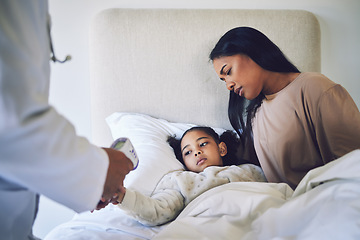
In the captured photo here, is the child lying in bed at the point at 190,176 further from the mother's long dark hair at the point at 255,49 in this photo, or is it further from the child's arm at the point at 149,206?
the mother's long dark hair at the point at 255,49

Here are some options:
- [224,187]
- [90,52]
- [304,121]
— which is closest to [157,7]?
[90,52]

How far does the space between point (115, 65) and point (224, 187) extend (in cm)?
94

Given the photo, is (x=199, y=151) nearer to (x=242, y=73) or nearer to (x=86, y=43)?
(x=242, y=73)

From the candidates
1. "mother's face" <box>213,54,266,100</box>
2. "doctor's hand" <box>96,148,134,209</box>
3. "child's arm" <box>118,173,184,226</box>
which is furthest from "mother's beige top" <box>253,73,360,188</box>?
"doctor's hand" <box>96,148,134,209</box>

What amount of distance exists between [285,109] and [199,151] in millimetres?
419

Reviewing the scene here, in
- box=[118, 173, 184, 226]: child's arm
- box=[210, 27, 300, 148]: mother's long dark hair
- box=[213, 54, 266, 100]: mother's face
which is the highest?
box=[210, 27, 300, 148]: mother's long dark hair

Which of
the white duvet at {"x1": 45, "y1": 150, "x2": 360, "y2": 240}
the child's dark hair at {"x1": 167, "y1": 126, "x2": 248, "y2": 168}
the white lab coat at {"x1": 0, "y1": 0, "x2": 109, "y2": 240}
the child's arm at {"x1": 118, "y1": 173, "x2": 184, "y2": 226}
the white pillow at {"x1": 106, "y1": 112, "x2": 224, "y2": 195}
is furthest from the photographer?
A: the child's dark hair at {"x1": 167, "y1": 126, "x2": 248, "y2": 168}

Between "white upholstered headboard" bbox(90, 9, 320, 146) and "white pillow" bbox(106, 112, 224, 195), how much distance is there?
8 centimetres

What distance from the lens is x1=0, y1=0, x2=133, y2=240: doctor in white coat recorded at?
525 mm

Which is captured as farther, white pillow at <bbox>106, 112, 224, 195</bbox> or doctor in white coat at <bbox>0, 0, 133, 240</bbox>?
white pillow at <bbox>106, 112, 224, 195</bbox>

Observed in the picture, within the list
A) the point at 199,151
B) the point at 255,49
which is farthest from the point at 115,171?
the point at 255,49

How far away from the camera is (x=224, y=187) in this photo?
101 centimetres

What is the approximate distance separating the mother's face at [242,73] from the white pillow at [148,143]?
1.11ft

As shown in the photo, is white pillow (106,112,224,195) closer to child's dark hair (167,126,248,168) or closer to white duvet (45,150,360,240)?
child's dark hair (167,126,248,168)
